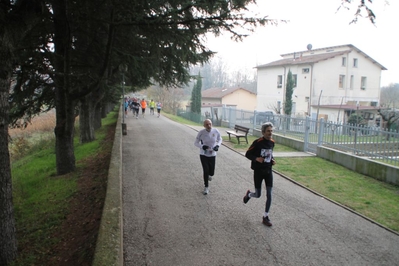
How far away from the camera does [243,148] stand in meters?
13.5

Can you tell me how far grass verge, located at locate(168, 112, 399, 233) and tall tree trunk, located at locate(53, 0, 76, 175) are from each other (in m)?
6.19

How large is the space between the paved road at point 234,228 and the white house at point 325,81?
28.1 m

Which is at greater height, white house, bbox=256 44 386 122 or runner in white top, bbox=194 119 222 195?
white house, bbox=256 44 386 122

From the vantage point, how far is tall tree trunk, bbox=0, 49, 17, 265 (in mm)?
4426

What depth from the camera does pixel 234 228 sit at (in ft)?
17.6

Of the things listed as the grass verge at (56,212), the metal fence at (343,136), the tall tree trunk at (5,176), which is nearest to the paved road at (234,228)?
the grass verge at (56,212)

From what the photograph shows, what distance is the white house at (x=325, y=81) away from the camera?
119 feet

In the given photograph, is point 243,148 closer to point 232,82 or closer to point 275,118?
point 275,118

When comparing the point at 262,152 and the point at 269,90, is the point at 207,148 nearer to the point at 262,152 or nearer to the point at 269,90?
the point at 262,152

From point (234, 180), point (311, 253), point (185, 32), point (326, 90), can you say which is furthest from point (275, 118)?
point (326, 90)

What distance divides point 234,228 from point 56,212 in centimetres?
363

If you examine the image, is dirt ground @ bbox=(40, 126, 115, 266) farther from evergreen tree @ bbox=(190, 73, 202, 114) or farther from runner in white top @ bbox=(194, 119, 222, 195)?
evergreen tree @ bbox=(190, 73, 202, 114)

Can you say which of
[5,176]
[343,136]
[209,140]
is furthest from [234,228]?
[343,136]

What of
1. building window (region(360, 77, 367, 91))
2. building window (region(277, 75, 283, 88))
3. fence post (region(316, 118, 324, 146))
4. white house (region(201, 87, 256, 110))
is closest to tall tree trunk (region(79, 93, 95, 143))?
fence post (region(316, 118, 324, 146))
